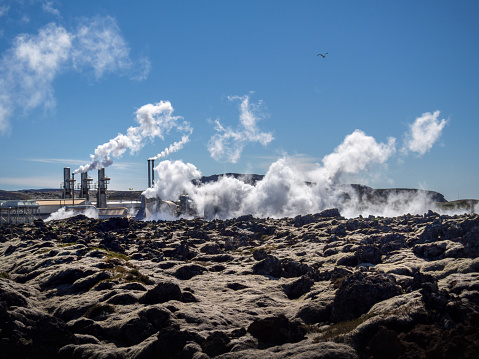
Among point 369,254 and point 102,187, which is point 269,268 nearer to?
point 369,254

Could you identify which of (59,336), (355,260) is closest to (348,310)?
(59,336)

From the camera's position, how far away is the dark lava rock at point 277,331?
98.2 feet

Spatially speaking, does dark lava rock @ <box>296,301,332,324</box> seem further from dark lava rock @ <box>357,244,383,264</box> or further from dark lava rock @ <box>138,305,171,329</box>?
dark lava rock @ <box>357,244,383,264</box>

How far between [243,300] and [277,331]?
14.8 metres

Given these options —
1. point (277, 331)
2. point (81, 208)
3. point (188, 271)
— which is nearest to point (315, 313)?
point (277, 331)

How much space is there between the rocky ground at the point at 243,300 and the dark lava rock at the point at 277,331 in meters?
0.07

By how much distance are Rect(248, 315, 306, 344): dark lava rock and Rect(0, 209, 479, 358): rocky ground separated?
2.7 inches

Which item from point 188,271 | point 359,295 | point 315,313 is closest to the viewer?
point 359,295

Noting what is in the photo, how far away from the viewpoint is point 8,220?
431ft

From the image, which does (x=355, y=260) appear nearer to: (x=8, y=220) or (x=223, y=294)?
(x=223, y=294)

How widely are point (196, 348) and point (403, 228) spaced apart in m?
66.9

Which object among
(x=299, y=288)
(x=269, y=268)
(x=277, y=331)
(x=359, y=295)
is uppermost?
(x=359, y=295)

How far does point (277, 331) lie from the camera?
30.1m

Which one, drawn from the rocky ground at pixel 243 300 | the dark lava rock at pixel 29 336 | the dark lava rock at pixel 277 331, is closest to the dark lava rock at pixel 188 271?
the rocky ground at pixel 243 300
